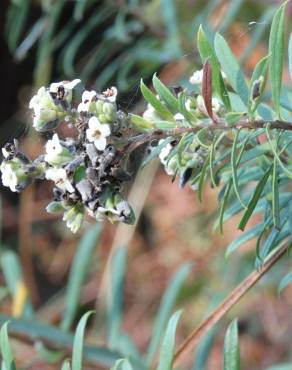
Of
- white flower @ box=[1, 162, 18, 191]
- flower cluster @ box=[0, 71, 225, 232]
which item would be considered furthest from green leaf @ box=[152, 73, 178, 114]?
white flower @ box=[1, 162, 18, 191]

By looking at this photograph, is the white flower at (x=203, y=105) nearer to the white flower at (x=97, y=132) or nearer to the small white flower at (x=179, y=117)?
the small white flower at (x=179, y=117)

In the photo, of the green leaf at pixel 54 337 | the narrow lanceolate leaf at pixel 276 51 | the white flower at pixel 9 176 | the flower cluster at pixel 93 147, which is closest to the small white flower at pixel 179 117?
the flower cluster at pixel 93 147

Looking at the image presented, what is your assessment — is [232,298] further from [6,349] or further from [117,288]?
[117,288]

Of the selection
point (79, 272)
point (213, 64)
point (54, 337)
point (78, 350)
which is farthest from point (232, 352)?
point (79, 272)

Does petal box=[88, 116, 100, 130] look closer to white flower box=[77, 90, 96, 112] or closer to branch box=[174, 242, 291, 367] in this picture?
white flower box=[77, 90, 96, 112]

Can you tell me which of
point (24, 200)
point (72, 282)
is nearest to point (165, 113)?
point (72, 282)

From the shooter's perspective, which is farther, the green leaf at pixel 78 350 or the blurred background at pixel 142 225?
the blurred background at pixel 142 225
